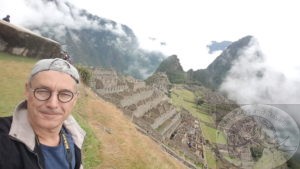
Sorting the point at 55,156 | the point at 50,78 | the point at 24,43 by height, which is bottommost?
the point at 55,156

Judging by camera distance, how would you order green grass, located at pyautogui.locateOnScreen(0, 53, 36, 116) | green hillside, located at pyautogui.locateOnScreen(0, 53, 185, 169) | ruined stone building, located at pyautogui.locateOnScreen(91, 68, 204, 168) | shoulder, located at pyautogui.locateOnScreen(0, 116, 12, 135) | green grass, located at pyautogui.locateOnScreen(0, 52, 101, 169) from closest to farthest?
shoulder, located at pyautogui.locateOnScreen(0, 116, 12, 135), green grass, located at pyautogui.locateOnScreen(0, 52, 101, 169), green hillside, located at pyautogui.locateOnScreen(0, 53, 185, 169), green grass, located at pyautogui.locateOnScreen(0, 53, 36, 116), ruined stone building, located at pyautogui.locateOnScreen(91, 68, 204, 168)

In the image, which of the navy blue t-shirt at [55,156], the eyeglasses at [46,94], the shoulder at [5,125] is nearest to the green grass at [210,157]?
the navy blue t-shirt at [55,156]

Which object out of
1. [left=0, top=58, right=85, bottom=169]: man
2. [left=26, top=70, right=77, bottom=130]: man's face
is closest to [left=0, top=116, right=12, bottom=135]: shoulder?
[left=0, top=58, right=85, bottom=169]: man

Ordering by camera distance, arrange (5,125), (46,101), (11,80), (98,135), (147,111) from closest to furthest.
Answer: (5,125), (46,101), (98,135), (11,80), (147,111)

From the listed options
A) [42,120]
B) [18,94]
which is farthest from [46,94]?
[18,94]

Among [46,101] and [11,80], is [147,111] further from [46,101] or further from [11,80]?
[46,101]

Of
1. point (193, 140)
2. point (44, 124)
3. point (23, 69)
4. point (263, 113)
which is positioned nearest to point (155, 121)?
point (193, 140)

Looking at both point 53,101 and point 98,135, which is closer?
point 53,101

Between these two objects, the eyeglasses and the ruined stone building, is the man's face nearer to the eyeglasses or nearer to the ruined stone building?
the eyeglasses

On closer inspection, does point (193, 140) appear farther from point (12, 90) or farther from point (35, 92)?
point (35, 92)
